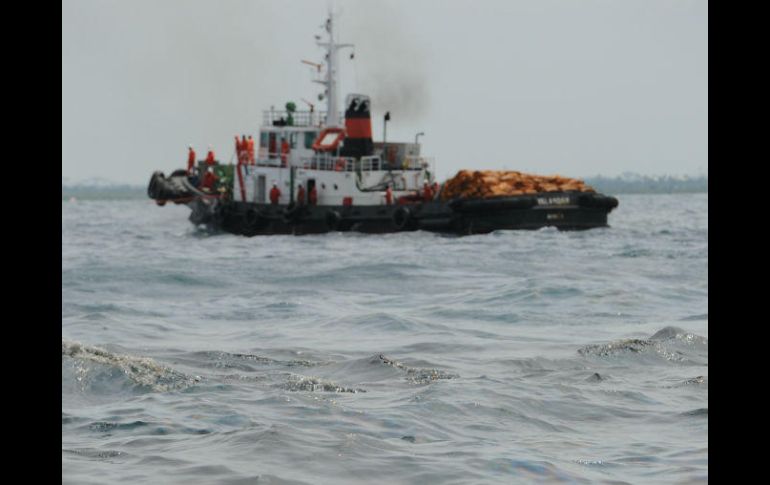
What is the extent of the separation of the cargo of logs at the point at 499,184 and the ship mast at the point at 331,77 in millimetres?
6399

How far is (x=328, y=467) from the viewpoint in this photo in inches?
284

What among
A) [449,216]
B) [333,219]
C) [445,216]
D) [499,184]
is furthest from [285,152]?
[499,184]

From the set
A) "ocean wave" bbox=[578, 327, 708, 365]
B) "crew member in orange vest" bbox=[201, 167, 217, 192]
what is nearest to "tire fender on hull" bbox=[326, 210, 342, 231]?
"crew member in orange vest" bbox=[201, 167, 217, 192]

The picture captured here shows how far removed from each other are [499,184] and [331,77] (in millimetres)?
9316

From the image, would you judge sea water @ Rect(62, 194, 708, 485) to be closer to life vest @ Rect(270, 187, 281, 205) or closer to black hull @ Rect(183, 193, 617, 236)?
black hull @ Rect(183, 193, 617, 236)

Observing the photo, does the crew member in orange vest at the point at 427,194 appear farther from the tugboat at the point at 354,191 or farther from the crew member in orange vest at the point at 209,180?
the crew member in orange vest at the point at 209,180

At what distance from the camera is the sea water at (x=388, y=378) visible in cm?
736

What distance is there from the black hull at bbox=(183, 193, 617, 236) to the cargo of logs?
72cm

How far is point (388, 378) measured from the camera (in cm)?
1104

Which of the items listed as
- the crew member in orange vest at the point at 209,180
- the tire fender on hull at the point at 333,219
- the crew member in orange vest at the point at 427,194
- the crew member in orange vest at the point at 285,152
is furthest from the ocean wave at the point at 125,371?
the crew member in orange vest at the point at 209,180

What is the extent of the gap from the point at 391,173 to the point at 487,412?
110 ft

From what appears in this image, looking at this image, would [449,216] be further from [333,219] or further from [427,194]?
[333,219]
